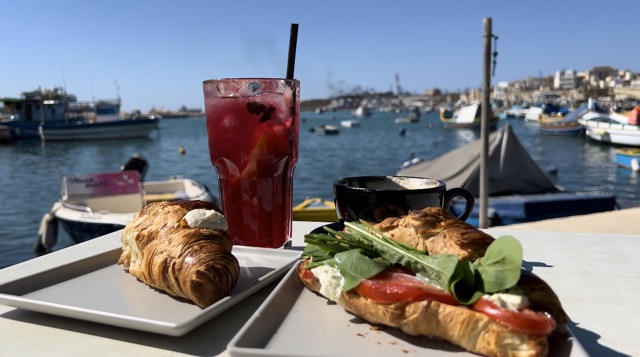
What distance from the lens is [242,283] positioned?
1.17 meters

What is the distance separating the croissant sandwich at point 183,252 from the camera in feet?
3.32

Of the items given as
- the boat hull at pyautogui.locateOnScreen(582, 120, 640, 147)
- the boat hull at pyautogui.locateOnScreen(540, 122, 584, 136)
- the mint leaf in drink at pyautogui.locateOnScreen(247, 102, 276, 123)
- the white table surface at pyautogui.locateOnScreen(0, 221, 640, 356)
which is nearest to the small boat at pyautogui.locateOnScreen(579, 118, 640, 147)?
the boat hull at pyautogui.locateOnScreen(582, 120, 640, 147)

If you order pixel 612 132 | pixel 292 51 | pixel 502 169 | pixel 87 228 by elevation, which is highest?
pixel 292 51

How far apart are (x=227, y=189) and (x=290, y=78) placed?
1.30ft

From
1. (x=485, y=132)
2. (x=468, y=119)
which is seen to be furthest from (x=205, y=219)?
(x=468, y=119)

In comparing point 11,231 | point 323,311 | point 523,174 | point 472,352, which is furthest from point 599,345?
point 11,231

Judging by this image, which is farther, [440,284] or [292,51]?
[292,51]

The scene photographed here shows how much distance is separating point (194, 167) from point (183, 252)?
1225 inches

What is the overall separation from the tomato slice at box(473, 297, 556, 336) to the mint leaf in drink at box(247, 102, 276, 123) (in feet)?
3.03

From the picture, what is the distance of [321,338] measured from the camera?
2.85 feet

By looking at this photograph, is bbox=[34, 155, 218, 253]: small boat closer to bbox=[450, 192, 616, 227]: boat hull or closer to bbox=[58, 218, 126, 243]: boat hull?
bbox=[58, 218, 126, 243]: boat hull

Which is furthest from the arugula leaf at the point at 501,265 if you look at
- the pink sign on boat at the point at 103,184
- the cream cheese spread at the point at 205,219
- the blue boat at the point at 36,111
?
the blue boat at the point at 36,111

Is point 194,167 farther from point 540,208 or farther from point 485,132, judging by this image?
point 485,132

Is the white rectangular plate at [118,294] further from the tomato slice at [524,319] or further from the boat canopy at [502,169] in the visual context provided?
the boat canopy at [502,169]
